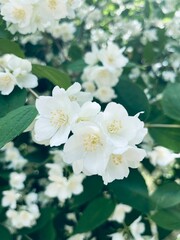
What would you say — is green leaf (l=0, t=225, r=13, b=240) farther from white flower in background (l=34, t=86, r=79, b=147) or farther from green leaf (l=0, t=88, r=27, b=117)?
white flower in background (l=34, t=86, r=79, b=147)

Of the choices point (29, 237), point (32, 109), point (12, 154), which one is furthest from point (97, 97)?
point (32, 109)

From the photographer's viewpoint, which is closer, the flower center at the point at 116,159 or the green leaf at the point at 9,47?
the flower center at the point at 116,159

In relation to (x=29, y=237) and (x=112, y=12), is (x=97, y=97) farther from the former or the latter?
(x=112, y=12)

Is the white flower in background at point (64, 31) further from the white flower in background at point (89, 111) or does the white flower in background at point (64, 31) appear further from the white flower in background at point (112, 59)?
the white flower in background at point (89, 111)

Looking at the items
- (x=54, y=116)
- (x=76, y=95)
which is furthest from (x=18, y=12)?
(x=54, y=116)

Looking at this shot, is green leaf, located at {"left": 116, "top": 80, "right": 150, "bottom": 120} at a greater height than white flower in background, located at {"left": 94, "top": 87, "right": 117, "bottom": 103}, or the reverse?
green leaf, located at {"left": 116, "top": 80, "right": 150, "bottom": 120}

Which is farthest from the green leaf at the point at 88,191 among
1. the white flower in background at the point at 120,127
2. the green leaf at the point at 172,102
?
the white flower in background at the point at 120,127

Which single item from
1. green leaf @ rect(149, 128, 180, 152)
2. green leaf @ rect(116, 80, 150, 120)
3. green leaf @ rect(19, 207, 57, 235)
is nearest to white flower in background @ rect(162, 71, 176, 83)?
green leaf @ rect(116, 80, 150, 120)
